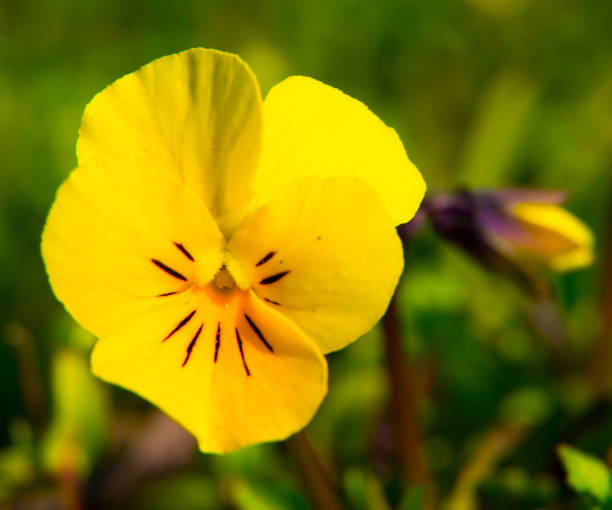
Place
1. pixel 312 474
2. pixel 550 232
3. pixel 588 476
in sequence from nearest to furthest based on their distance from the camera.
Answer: pixel 588 476 < pixel 312 474 < pixel 550 232

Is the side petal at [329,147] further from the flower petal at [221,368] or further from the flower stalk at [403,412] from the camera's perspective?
the flower stalk at [403,412]

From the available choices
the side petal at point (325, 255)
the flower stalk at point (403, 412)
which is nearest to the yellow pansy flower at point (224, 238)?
the side petal at point (325, 255)

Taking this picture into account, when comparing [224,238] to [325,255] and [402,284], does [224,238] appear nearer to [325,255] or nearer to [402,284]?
[325,255]

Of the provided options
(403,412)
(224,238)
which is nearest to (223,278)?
(224,238)

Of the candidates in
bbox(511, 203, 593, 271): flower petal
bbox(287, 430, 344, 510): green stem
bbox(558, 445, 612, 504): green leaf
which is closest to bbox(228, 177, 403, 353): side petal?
bbox(287, 430, 344, 510): green stem

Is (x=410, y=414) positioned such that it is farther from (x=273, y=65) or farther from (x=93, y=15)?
(x=93, y=15)

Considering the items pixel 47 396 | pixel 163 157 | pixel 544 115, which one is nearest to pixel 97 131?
pixel 163 157
